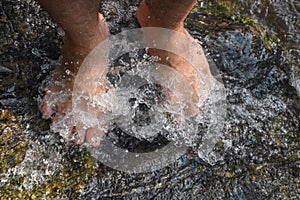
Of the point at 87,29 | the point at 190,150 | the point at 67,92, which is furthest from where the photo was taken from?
the point at 190,150

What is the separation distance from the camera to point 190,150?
2037 mm

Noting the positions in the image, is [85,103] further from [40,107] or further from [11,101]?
[11,101]

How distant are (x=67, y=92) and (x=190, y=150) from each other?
673 millimetres

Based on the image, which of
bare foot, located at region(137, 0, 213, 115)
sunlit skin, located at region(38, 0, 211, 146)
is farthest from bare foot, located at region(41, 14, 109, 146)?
bare foot, located at region(137, 0, 213, 115)

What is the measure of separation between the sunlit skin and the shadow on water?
112 mm

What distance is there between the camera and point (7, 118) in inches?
76.5

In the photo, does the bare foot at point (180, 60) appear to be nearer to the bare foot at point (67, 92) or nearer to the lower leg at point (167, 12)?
the lower leg at point (167, 12)

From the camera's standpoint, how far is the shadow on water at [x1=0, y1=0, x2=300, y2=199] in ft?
6.13

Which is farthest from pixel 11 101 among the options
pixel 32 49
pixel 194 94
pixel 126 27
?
pixel 194 94

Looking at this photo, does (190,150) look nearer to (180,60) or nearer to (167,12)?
(180,60)

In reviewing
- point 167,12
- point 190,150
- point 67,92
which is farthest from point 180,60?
point 67,92

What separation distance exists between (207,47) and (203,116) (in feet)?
1.57

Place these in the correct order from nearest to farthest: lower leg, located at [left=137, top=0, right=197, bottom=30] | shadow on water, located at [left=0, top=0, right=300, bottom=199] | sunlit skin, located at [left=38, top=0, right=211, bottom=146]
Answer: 1. sunlit skin, located at [left=38, top=0, right=211, bottom=146]
2. lower leg, located at [left=137, top=0, right=197, bottom=30]
3. shadow on water, located at [left=0, top=0, right=300, bottom=199]

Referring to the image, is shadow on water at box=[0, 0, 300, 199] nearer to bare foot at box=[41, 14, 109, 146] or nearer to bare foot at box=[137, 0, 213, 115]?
bare foot at box=[41, 14, 109, 146]
